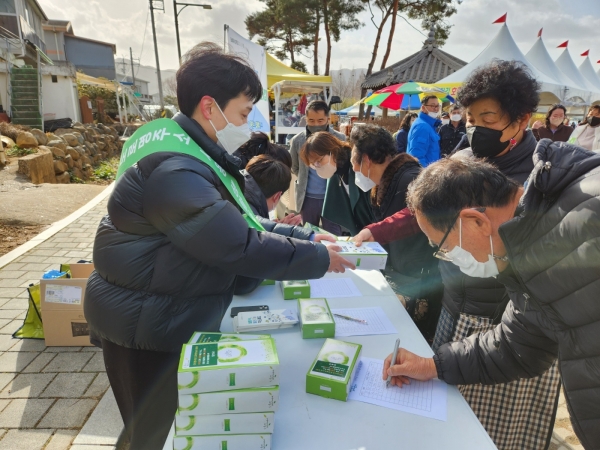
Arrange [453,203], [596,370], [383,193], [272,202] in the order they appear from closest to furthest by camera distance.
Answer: [596,370]
[453,203]
[383,193]
[272,202]

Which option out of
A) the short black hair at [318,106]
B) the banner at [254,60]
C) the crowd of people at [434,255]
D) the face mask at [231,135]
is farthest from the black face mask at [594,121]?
the face mask at [231,135]

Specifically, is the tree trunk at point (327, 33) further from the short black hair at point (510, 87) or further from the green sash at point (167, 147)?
the green sash at point (167, 147)

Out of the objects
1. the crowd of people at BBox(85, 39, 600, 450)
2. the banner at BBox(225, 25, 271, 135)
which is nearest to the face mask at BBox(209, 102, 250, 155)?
the crowd of people at BBox(85, 39, 600, 450)

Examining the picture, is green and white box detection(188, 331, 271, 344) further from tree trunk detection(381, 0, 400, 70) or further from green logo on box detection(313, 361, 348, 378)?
tree trunk detection(381, 0, 400, 70)

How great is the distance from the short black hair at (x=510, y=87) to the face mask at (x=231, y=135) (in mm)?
1269

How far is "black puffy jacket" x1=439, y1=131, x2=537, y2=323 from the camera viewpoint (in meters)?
1.67

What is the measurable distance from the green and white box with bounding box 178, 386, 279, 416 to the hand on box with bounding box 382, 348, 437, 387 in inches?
19.2

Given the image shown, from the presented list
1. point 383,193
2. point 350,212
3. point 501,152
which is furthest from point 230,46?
point 501,152

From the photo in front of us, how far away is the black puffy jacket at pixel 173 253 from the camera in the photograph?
1.13 meters

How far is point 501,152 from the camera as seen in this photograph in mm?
1991

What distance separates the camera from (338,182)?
116 inches

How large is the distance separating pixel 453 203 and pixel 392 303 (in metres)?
0.91

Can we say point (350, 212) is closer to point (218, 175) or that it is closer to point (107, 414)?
point (218, 175)

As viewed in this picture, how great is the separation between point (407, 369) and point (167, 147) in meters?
1.09
